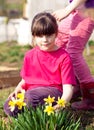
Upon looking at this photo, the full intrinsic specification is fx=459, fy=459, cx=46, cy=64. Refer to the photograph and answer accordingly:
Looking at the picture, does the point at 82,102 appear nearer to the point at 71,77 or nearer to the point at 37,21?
the point at 71,77

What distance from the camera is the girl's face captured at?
369cm

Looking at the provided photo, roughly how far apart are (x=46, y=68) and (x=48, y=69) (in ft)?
0.08

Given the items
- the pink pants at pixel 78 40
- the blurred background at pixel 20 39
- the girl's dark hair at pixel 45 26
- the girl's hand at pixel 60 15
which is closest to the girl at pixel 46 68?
the girl's dark hair at pixel 45 26

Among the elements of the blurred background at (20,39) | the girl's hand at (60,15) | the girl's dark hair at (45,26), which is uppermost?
the girl's hand at (60,15)

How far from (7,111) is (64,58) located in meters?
0.65

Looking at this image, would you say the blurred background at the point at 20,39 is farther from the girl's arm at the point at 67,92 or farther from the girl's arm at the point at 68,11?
the girl's arm at the point at 67,92

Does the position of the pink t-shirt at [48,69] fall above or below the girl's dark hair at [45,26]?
below

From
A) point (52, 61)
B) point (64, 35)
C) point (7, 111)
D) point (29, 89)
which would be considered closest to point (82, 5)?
point (64, 35)

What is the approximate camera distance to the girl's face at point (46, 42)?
12.1ft

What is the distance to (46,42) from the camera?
146 inches

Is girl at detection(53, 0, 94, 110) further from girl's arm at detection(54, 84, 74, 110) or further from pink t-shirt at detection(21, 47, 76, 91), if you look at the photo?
girl's arm at detection(54, 84, 74, 110)

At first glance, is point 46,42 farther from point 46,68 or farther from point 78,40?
point 78,40

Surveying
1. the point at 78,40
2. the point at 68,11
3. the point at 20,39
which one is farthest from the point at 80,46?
the point at 20,39

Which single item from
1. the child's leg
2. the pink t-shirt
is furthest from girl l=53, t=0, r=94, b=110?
the child's leg
